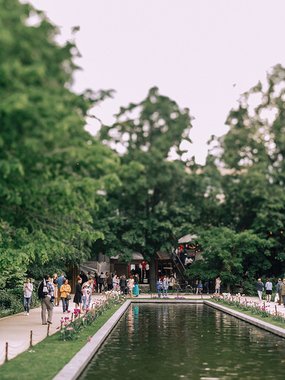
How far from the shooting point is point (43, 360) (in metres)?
16.1

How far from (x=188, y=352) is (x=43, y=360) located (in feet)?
15.6

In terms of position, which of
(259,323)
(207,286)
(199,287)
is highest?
(207,286)

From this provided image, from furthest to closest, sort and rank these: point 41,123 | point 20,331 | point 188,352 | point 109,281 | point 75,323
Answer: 1. point 109,281
2. point 20,331
3. point 75,323
4. point 188,352
5. point 41,123

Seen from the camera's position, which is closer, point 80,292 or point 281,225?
point 80,292

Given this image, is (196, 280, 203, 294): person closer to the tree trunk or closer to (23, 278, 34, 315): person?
the tree trunk

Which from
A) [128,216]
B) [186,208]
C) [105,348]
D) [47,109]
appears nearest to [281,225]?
[186,208]

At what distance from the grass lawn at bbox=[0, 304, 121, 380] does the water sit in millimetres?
704

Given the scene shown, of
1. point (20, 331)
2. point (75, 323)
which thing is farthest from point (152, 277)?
point (75, 323)

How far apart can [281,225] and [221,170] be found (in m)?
9.01

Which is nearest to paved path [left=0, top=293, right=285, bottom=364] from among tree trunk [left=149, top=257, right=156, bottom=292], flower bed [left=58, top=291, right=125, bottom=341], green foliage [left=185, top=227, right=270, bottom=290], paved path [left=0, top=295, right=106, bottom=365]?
paved path [left=0, top=295, right=106, bottom=365]

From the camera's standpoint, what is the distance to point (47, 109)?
859 cm

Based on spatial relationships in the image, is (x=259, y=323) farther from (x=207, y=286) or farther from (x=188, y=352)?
(x=207, y=286)

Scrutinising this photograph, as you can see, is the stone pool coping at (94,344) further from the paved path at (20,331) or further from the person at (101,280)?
the person at (101,280)

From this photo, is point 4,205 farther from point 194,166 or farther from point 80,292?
point 194,166
